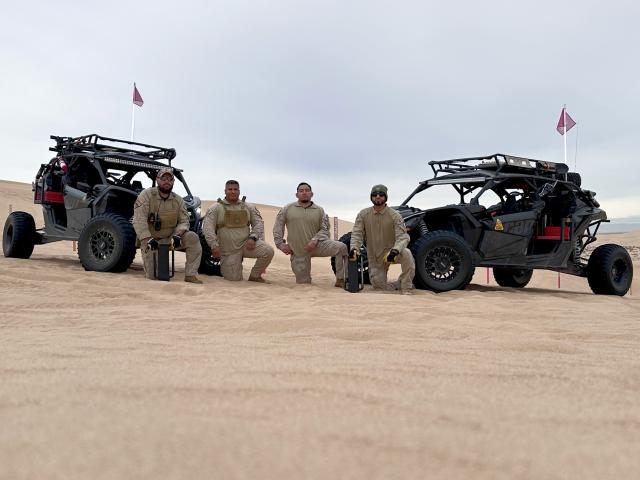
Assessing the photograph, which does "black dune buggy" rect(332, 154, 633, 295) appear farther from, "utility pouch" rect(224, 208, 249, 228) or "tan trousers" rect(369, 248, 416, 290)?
"utility pouch" rect(224, 208, 249, 228)

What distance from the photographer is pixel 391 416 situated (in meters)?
1.57

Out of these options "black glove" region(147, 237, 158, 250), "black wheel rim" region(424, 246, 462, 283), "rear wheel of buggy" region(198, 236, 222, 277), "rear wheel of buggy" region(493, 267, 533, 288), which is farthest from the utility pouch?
"rear wheel of buggy" region(493, 267, 533, 288)

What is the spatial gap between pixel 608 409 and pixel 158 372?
148 cm

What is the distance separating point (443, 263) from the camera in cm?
670

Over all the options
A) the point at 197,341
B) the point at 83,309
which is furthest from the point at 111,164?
the point at 197,341

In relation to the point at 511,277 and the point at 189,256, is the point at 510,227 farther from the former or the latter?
the point at 189,256

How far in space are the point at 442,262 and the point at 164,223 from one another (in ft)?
10.9

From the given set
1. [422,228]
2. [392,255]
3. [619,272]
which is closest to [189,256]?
[392,255]

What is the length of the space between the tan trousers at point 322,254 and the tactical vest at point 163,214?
5.14 ft

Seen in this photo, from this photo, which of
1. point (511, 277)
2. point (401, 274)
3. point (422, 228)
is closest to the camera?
point (401, 274)

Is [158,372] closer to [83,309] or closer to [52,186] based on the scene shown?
[83,309]

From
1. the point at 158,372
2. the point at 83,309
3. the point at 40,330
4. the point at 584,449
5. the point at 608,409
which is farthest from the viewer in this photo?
the point at 83,309

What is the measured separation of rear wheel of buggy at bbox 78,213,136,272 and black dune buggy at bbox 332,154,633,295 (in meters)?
2.77

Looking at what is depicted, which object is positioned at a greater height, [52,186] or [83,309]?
[52,186]
